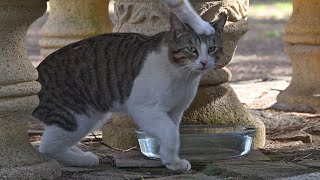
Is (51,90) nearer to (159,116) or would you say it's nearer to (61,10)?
(159,116)

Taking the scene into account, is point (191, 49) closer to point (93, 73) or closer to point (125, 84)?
point (125, 84)

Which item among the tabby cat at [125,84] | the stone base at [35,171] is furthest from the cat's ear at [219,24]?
the stone base at [35,171]

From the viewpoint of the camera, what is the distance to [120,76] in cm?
479

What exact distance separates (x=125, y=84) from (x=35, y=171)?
2.53 feet

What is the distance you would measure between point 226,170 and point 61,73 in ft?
3.41

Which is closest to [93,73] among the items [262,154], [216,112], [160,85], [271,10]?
[160,85]

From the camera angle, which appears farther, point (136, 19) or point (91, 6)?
point (91, 6)

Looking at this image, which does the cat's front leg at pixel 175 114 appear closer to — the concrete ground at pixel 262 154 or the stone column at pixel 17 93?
the concrete ground at pixel 262 154

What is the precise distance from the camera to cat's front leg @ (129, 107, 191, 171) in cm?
455

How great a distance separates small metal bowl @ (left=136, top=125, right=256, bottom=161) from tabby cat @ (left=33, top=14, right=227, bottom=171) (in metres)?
0.28

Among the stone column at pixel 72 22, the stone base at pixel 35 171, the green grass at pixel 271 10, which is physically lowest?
the green grass at pixel 271 10

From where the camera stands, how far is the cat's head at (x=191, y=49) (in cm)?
455

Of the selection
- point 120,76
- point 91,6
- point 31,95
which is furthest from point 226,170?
point 91,6

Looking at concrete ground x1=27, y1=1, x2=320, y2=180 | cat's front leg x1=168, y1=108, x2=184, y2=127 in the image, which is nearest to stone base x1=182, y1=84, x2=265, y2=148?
concrete ground x1=27, y1=1, x2=320, y2=180
